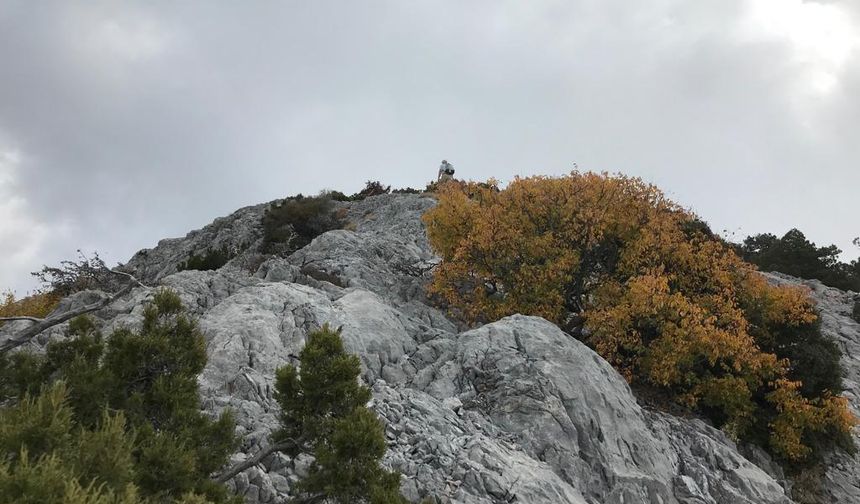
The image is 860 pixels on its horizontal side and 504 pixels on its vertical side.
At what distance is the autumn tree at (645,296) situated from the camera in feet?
75.9

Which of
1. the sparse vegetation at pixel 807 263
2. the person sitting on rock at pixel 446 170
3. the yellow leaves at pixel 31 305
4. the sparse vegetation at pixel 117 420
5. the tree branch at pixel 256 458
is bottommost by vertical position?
the tree branch at pixel 256 458

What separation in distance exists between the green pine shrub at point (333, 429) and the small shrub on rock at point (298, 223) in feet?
110

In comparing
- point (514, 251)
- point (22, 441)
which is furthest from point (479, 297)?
point (22, 441)

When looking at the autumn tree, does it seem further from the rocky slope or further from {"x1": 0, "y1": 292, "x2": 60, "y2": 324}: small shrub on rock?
{"x1": 0, "y1": 292, "x2": 60, "y2": 324}: small shrub on rock

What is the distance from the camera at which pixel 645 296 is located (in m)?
22.8

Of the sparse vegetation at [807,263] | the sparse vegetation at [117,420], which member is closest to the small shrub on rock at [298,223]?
the sparse vegetation at [117,420]

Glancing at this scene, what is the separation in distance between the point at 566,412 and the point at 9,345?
50.0 feet

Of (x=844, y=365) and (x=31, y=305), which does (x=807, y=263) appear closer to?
(x=844, y=365)

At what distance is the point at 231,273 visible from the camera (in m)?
26.3

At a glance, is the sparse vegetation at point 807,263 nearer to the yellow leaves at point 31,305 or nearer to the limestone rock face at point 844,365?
the limestone rock face at point 844,365

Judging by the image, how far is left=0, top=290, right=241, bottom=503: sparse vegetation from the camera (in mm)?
7293

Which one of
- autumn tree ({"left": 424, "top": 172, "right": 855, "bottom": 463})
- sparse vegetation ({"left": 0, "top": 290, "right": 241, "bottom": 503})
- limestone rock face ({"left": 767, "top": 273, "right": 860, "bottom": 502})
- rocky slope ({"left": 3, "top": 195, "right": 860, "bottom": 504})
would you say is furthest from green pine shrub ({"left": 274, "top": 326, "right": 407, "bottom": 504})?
limestone rock face ({"left": 767, "top": 273, "right": 860, "bottom": 502})

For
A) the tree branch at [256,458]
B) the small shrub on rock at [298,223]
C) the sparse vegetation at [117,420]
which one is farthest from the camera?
the small shrub on rock at [298,223]

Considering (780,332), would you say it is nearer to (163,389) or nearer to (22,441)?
(163,389)
